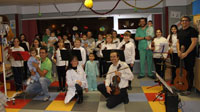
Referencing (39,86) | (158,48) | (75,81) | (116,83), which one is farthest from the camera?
(158,48)

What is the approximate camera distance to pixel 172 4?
636cm

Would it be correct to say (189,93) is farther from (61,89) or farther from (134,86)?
(61,89)

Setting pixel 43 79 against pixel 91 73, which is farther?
pixel 91 73

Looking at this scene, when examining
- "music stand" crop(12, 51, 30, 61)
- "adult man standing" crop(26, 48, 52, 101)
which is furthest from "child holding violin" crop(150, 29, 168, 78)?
"music stand" crop(12, 51, 30, 61)

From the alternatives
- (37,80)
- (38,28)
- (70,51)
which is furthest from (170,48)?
(38,28)

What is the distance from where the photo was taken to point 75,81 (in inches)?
159

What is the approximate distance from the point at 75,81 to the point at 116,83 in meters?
0.93

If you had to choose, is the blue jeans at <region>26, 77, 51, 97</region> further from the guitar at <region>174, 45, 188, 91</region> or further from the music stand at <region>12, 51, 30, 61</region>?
the guitar at <region>174, 45, 188, 91</region>

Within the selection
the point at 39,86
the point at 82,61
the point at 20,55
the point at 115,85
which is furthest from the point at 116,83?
the point at 20,55

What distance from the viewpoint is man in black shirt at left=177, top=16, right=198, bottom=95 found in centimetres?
404

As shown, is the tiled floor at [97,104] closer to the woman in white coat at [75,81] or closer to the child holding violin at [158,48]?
the woman in white coat at [75,81]

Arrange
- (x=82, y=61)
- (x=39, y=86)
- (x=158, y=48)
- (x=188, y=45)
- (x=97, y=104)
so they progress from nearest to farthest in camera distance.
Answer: (x=97, y=104)
(x=188, y=45)
(x=39, y=86)
(x=82, y=61)
(x=158, y=48)

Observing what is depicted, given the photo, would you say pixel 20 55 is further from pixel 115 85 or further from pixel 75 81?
pixel 115 85

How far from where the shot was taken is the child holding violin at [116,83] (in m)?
3.65
